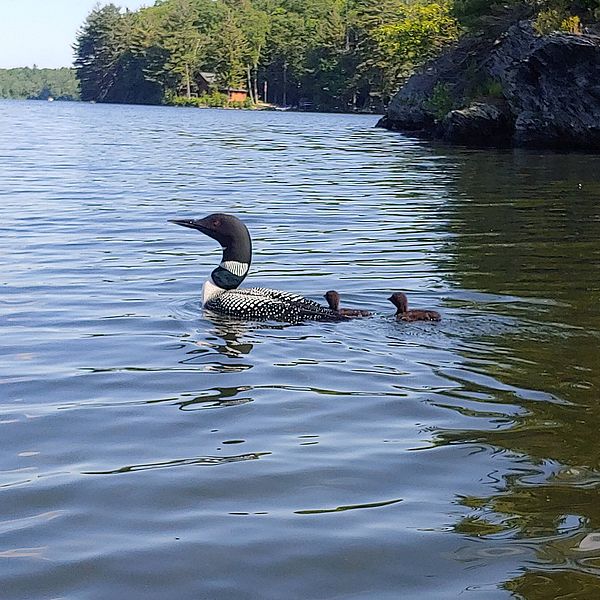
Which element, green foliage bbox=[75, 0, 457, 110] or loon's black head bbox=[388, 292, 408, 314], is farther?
green foliage bbox=[75, 0, 457, 110]

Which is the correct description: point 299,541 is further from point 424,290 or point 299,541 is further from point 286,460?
point 424,290

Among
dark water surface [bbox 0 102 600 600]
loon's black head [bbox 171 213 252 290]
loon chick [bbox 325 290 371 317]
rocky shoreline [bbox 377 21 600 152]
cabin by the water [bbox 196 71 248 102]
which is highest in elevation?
cabin by the water [bbox 196 71 248 102]

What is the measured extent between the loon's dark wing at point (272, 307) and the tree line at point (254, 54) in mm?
96555

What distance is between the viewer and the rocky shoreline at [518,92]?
34.2 meters

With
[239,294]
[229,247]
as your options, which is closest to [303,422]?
[239,294]

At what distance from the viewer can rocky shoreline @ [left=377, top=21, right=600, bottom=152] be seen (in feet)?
112

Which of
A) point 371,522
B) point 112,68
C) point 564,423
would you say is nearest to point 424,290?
point 564,423

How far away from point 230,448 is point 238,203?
14573 millimetres

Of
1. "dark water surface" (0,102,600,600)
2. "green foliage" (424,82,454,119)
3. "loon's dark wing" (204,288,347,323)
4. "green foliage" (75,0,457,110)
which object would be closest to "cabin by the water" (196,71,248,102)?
"green foliage" (75,0,457,110)

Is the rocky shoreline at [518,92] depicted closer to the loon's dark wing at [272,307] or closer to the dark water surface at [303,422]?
the dark water surface at [303,422]

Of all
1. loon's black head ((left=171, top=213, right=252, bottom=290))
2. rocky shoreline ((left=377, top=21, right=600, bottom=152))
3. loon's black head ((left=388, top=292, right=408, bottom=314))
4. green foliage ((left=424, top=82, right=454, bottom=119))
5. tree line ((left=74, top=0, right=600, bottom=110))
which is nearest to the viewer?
loon's black head ((left=388, top=292, right=408, bottom=314))

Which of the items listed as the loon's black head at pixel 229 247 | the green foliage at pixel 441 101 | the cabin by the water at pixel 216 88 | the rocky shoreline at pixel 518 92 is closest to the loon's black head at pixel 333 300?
the loon's black head at pixel 229 247

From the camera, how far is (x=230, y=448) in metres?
5.86

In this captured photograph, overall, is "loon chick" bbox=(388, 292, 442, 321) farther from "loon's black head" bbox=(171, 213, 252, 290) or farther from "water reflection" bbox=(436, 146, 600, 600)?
"loon's black head" bbox=(171, 213, 252, 290)
